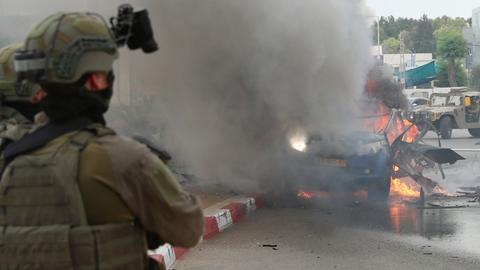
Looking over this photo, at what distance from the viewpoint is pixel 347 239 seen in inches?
247

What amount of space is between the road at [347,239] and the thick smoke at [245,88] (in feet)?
4.61

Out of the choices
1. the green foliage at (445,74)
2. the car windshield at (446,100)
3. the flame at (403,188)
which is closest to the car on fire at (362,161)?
the flame at (403,188)

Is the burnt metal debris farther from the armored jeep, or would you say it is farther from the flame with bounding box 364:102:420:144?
the armored jeep

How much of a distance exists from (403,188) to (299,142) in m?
1.60

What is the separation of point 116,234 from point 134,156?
21 cm

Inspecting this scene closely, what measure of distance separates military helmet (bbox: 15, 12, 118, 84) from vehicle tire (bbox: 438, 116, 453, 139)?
20.0m

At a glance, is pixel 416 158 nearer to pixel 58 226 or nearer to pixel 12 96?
pixel 12 96

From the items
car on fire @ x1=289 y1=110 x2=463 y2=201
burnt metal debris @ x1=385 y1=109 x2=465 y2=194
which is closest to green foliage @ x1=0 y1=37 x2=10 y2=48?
car on fire @ x1=289 y1=110 x2=463 y2=201

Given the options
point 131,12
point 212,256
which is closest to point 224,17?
point 212,256

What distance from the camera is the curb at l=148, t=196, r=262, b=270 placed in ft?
17.4

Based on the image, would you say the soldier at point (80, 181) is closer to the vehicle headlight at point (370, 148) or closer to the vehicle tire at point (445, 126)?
the vehicle headlight at point (370, 148)

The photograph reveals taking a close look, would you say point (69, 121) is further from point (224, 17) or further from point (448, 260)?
point (224, 17)

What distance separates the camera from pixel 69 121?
1.77 m

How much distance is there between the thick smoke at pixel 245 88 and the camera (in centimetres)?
898
